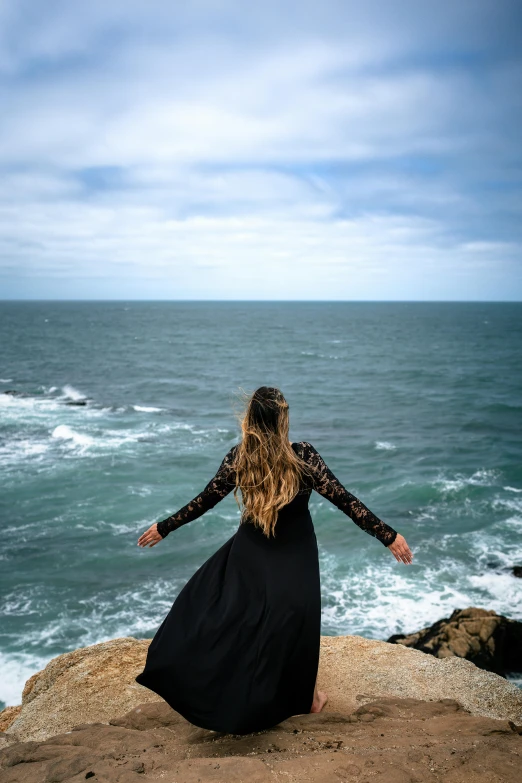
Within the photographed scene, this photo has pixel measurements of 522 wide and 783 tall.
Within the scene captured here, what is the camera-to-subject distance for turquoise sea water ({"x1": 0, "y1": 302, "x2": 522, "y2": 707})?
502 inches

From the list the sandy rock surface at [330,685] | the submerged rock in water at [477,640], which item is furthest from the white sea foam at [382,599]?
the sandy rock surface at [330,685]

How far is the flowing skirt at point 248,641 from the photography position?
13.4 ft

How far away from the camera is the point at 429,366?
187ft

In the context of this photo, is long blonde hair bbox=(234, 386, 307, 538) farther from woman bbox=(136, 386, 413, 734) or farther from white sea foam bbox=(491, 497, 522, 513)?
white sea foam bbox=(491, 497, 522, 513)

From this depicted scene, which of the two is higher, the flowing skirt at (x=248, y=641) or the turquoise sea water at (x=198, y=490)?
the flowing skirt at (x=248, y=641)

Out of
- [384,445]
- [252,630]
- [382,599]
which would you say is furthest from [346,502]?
[384,445]

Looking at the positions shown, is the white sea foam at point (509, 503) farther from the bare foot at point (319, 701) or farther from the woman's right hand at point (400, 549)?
the woman's right hand at point (400, 549)

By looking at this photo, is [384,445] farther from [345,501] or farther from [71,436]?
[345,501]

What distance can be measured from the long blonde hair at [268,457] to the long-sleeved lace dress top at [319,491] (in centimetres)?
9

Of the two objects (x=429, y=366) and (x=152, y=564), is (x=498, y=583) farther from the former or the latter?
(x=429, y=366)

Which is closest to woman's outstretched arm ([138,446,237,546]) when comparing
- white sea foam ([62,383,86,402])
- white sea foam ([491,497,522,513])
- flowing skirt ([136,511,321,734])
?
flowing skirt ([136,511,321,734])

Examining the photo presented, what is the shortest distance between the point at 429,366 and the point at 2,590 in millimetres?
Answer: 49407

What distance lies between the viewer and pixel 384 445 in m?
26.7

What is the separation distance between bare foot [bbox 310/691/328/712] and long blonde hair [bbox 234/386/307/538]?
192 centimetres
